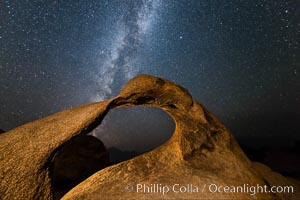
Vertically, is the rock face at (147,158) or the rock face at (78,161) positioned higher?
the rock face at (147,158)

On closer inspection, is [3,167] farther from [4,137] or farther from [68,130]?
[68,130]

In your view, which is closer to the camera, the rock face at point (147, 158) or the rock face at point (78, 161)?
the rock face at point (147, 158)

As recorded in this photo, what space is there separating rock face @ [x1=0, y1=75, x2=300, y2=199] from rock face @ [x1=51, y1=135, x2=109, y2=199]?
20.0 feet

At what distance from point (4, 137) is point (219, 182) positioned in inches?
144

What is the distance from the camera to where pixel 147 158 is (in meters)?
4.70

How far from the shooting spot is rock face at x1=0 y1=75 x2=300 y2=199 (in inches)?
122

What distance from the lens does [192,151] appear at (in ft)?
14.5

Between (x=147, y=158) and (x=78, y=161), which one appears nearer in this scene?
(x=147, y=158)

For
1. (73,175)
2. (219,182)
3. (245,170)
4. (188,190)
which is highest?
(245,170)

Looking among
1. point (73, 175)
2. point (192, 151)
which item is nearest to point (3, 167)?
point (192, 151)

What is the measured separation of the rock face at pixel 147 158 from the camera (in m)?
3.10

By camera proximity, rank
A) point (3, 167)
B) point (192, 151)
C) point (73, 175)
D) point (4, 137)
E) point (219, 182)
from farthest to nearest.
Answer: point (73, 175), point (192, 151), point (219, 182), point (4, 137), point (3, 167)

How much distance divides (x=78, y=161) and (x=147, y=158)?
6784 millimetres

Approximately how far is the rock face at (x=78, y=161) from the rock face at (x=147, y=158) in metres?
6.09
